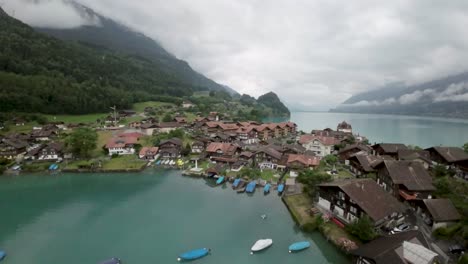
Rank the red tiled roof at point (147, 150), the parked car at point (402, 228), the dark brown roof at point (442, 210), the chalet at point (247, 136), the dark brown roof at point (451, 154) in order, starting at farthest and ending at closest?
the chalet at point (247, 136) → the red tiled roof at point (147, 150) → the dark brown roof at point (451, 154) → the parked car at point (402, 228) → the dark brown roof at point (442, 210)

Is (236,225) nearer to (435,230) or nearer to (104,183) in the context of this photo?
(435,230)

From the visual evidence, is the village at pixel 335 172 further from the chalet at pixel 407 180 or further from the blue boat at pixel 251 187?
the blue boat at pixel 251 187

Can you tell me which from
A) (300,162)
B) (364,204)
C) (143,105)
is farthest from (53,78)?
(364,204)

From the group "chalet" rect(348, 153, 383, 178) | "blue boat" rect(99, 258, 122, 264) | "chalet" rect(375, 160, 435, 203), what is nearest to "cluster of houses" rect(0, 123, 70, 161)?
"blue boat" rect(99, 258, 122, 264)

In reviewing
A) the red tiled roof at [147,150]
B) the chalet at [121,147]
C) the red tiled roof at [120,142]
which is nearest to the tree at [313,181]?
the red tiled roof at [147,150]

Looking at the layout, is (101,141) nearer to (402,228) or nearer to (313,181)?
(313,181)

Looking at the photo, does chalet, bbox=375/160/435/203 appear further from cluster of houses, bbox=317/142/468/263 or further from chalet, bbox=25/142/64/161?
chalet, bbox=25/142/64/161
